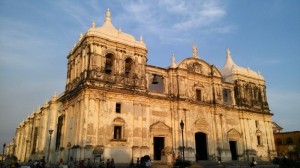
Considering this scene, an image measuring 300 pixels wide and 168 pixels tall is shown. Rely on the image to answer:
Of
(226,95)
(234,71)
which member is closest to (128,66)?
(226,95)

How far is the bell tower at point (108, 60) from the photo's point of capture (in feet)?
80.6

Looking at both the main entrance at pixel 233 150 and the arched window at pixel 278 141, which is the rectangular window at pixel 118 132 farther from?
the arched window at pixel 278 141

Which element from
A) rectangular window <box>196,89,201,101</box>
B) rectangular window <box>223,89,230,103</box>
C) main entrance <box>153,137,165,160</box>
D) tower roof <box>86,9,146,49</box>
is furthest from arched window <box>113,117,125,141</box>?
rectangular window <box>223,89,230,103</box>

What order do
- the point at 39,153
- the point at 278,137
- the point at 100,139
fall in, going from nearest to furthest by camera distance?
the point at 100,139 < the point at 39,153 < the point at 278,137

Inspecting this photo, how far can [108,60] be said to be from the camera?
26.3 m

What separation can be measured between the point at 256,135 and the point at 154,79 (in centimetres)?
1710

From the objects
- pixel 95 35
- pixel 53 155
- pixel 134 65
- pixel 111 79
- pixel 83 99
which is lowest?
pixel 53 155

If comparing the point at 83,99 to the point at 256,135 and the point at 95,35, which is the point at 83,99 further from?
the point at 256,135

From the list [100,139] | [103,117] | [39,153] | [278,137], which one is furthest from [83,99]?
[278,137]

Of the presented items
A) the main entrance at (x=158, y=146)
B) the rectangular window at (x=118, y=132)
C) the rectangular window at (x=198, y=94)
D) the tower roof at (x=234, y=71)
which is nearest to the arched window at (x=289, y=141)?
the tower roof at (x=234, y=71)

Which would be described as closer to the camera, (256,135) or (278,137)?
(256,135)

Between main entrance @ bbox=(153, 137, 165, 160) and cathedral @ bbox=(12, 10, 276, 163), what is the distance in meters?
0.10

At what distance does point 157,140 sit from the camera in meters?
27.2

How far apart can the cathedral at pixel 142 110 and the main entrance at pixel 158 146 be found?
10 cm
